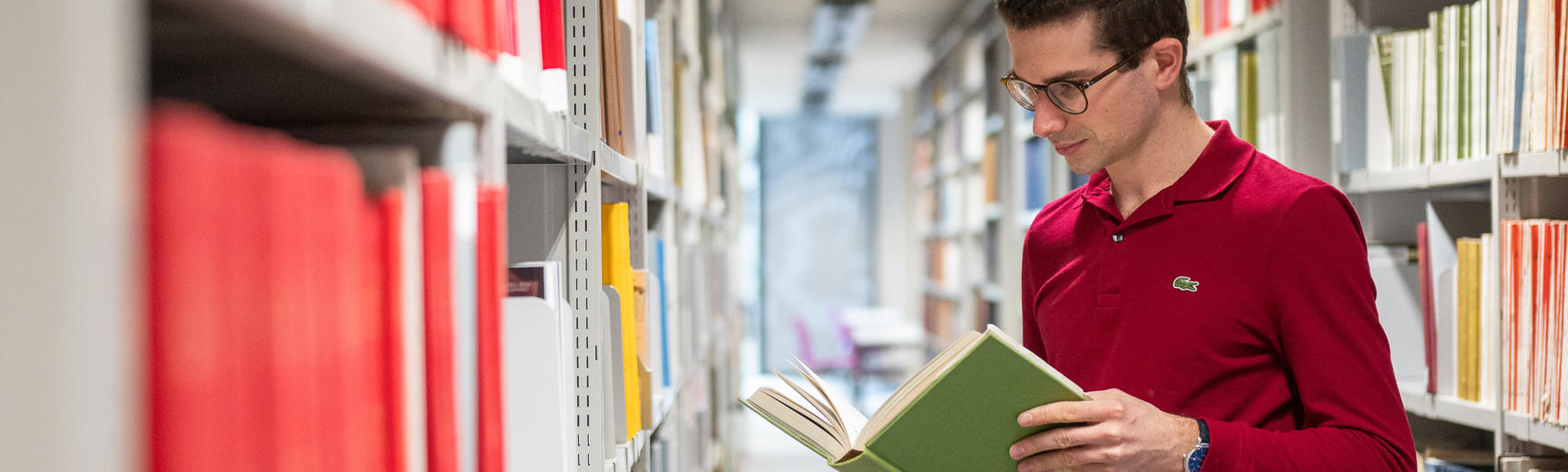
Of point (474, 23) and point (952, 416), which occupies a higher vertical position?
point (474, 23)

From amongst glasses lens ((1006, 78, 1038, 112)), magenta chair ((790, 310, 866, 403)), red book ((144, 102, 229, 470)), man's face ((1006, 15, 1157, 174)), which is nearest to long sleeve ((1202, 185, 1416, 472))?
man's face ((1006, 15, 1157, 174))

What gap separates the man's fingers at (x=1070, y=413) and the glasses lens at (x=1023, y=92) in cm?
46

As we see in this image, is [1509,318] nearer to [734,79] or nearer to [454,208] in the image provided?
[454,208]

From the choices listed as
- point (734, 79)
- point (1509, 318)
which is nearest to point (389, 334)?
point (1509, 318)

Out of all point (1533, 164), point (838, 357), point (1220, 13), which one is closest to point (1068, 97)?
point (1533, 164)

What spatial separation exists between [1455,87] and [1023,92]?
1125 mm

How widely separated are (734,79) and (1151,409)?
14.8 feet

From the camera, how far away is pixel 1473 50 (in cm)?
187

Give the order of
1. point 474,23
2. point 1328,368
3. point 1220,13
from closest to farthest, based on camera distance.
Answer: point 474,23 < point 1328,368 < point 1220,13

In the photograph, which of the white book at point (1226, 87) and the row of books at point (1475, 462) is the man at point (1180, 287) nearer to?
the row of books at point (1475, 462)

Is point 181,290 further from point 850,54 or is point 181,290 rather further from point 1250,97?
point 850,54

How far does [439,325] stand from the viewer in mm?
566

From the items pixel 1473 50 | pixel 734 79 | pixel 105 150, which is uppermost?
pixel 734 79

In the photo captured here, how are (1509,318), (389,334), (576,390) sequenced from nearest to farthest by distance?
(389,334)
(576,390)
(1509,318)
